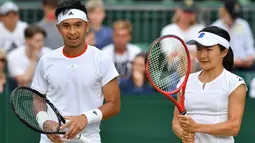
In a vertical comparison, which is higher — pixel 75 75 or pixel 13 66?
pixel 75 75

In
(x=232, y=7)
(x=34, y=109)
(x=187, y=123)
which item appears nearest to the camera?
(x=187, y=123)

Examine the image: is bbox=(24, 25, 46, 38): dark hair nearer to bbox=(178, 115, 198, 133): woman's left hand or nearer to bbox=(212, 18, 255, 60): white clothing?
bbox=(212, 18, 255, 60): white clothing

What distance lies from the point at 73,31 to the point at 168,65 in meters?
0.82

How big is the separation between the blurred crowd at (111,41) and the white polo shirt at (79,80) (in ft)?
11.4

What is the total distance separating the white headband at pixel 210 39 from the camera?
19.9 ft

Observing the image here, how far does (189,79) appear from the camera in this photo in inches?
245

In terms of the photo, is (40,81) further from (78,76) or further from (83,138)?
(83,138)

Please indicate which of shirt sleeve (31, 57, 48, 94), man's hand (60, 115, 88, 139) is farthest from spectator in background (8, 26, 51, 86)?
man's hand (60, 115, 88, 139)

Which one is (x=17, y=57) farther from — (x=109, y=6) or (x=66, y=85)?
(x=66, y=85)

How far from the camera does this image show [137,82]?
1012 centimetres

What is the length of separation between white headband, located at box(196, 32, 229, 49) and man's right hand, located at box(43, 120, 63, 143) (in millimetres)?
1273

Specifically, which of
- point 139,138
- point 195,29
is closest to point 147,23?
point 195,29

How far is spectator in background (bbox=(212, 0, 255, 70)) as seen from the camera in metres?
11.0

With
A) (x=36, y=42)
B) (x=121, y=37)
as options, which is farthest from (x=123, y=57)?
(x=36, y=42)
